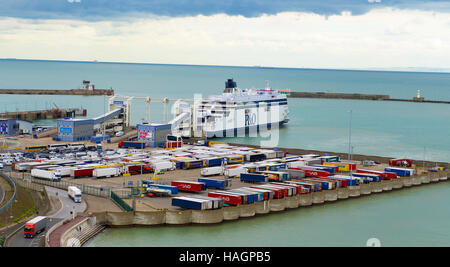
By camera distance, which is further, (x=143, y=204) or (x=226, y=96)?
(x=226, y=96)

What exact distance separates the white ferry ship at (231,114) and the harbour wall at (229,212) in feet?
75.9

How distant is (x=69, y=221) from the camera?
2191 centimetres

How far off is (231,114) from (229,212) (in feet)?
122

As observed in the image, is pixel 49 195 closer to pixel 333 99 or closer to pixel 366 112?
pixel 366 112

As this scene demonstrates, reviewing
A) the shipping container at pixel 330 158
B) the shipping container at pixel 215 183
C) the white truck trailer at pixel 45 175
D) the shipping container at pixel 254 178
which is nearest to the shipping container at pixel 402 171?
the shipping container at pixel 330 158

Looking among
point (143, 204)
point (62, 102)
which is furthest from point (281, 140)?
point (62, 102)

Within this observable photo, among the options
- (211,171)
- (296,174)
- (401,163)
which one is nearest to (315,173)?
(296,174)

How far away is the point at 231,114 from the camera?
203 ft

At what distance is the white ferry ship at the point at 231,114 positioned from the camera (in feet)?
180

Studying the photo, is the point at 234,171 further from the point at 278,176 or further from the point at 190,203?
the point at 190,203

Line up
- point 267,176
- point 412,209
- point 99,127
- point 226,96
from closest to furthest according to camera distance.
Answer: point 412,209 → point 267,176 → point 99,127 → point 226,96

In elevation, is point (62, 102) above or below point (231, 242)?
above

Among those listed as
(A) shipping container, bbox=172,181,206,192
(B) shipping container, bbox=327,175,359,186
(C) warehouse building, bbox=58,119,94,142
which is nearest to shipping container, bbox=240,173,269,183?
(A) shipping container, bbox=172,181,206,192

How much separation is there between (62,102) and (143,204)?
85382 millimetres
